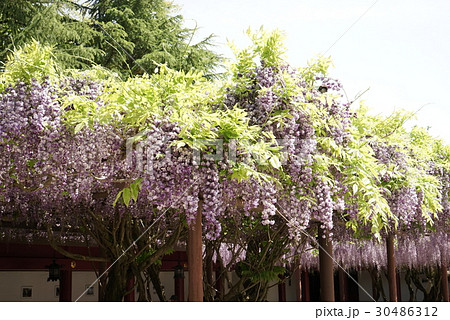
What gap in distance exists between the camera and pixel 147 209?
6.95 metres

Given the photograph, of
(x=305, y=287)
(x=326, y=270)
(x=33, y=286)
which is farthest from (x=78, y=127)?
(x=305, y=287)

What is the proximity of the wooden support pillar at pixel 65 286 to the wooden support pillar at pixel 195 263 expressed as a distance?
23.4 ft

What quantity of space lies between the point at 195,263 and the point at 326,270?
3.18 metres

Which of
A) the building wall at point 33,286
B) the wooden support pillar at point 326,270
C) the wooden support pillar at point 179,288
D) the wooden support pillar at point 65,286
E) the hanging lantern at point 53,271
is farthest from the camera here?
the wooden support pillar at point 179,288

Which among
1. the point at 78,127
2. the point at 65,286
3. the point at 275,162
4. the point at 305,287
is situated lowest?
the point at 305,287

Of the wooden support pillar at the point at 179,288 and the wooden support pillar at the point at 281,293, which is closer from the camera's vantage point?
the wooden support pillar at the point at 179,288

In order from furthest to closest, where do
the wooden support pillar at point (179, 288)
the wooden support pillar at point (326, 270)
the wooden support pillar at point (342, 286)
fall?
the wooden support pillar at point (342, 286)
the wooden support pillar at point (179, 288)
the wooden support pillar at point (326, 270)

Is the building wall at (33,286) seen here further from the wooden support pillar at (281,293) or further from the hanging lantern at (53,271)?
the wooden support pillar at (281,293)

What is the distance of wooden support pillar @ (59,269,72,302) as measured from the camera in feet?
35.9

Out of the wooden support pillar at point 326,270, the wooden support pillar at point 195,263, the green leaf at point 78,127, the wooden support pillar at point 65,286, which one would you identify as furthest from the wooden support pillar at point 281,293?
the green leaf at point 78,127

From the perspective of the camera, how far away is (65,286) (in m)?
11.0

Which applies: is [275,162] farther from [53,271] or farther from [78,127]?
[53,271]

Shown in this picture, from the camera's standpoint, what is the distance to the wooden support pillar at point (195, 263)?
177 inches
